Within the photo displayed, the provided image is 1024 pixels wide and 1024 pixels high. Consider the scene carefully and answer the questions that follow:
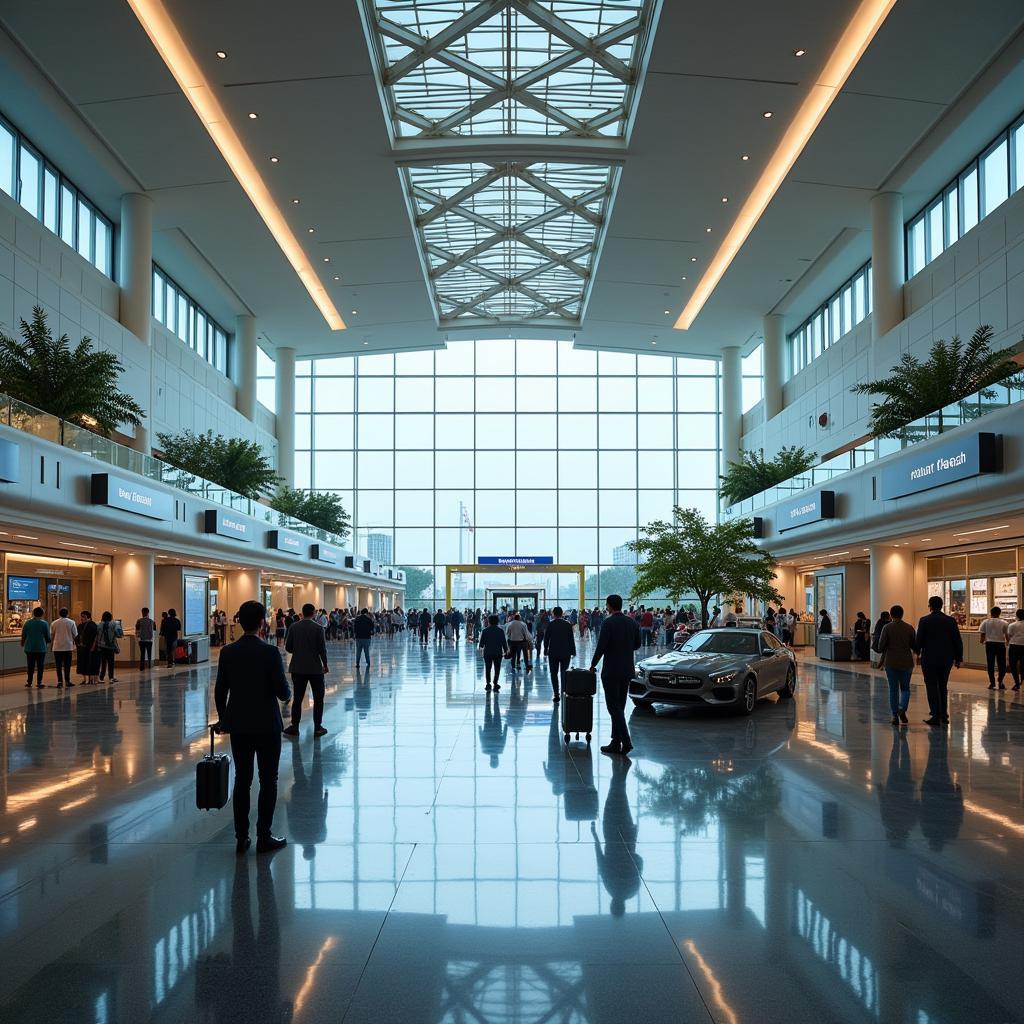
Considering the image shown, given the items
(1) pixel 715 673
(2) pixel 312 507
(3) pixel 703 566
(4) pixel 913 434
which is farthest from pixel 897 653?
(2) pixel 312 507

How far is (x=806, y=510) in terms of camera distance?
92.9 ft

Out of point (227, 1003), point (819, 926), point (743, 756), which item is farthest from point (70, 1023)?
point (743, 756)

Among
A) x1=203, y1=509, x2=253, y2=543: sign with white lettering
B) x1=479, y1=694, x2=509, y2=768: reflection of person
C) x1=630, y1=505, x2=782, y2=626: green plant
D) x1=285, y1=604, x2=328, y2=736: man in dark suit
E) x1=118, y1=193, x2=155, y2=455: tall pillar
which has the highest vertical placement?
x1=118, y1=193, x2=155, y2=455: tall pillar

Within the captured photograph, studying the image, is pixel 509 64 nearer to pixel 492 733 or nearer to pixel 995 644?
pixel 995 644

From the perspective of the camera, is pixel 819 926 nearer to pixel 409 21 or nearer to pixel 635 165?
pixel 409 21

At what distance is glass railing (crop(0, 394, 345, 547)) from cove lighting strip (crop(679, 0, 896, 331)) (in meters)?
18.9

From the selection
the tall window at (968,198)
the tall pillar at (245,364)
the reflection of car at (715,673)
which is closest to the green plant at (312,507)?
the tall pillar at (245,364)

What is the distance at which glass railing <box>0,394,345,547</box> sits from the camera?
17.2m

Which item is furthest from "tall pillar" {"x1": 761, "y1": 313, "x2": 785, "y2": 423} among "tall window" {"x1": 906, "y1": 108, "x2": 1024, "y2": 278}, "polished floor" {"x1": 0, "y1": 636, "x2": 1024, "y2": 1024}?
"polished floor" {"x1": 0, "y1": 636, "x2": 1024, "y2": 1024}

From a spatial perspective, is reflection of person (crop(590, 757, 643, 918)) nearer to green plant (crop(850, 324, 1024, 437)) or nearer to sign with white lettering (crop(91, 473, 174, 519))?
sign with white lettering (crop(91, 473, 174, 519))

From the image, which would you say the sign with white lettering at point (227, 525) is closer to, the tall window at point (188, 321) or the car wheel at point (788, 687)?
the tall window at point (188, 321)

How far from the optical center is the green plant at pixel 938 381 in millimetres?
20922

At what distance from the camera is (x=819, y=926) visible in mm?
4832

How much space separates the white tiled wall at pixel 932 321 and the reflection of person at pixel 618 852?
2010 cm
